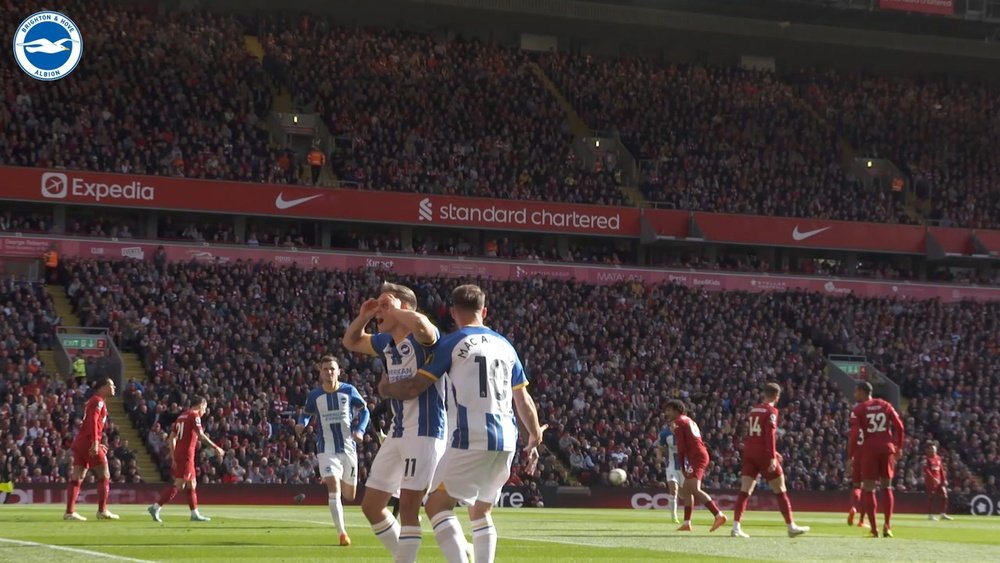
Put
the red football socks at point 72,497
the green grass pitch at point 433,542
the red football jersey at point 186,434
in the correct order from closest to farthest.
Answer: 1. the green grass pitch at point 433,542
2. the red football socks at point 72,497
3. the red football jersey at point 186,434

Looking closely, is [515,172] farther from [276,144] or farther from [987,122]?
[987,122]

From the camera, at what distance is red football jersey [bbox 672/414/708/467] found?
24.4 metres

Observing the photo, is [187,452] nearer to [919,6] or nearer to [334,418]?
[334,418]

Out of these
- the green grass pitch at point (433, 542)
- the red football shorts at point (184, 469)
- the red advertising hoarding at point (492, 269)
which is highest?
the red advertising hoarding at point (492, 269)

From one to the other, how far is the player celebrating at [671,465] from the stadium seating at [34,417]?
42.5 ft

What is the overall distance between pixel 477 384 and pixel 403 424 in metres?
1.46

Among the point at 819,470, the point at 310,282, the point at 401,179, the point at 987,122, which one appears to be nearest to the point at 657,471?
the point at 819,470

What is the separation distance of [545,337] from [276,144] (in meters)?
13.2

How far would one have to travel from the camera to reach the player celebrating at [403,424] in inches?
455

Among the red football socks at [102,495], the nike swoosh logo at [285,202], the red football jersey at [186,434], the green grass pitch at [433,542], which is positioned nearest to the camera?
the green grass pitch at [433,542]

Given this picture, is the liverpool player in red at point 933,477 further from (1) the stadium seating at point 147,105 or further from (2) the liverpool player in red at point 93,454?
(1) the stadium seating at point 147,105

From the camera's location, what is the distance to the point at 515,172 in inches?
2158

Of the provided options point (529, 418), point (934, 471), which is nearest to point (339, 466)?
point (529, 418)

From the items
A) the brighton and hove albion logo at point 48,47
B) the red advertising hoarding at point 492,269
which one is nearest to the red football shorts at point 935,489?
the red advertising hoarding at point 492,269
